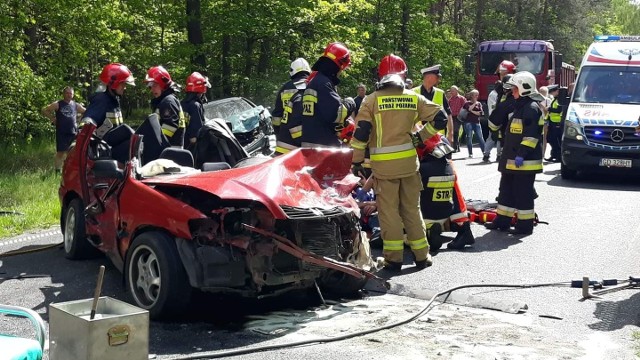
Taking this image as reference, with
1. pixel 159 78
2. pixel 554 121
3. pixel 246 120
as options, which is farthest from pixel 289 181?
pixel 554 121

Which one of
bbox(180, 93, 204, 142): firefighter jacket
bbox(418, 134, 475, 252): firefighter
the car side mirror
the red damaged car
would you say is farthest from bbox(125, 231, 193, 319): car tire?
bbox(180, 93, 204, 142): firefighter jacket

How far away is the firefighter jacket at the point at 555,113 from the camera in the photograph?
1894cm

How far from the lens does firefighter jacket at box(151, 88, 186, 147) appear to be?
10.1 m

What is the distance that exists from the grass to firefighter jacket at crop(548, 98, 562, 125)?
10.1 meters

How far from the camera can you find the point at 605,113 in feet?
51.9

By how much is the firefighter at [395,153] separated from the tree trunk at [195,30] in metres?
15.6

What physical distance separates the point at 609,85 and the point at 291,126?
843 centimetres

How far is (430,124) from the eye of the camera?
855 cm

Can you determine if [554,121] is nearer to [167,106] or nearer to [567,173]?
[567,173]

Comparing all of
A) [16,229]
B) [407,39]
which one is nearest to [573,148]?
[16,229]

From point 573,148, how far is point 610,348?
33.7 feet

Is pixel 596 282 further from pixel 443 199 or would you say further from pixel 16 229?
pixel 16 229

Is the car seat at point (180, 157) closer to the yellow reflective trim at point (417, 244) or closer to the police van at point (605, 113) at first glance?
the yellow reflective trim at point (417, 244)

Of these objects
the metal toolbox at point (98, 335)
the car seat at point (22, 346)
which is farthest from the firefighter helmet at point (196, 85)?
the car seat at point (22, 346)
